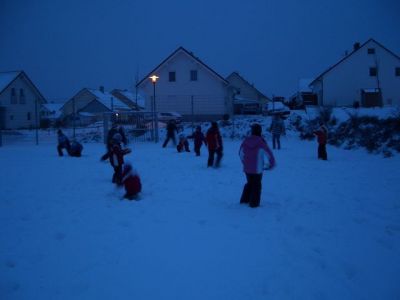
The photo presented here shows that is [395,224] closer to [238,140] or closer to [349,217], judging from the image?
[349,217]

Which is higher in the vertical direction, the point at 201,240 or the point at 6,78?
the point at 6,78

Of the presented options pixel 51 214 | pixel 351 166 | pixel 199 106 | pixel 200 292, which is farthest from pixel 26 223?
pixel 199 106

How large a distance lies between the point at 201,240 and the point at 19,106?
168 feet

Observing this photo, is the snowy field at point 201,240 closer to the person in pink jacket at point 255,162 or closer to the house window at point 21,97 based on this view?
the person in pink jacket at point 255,162

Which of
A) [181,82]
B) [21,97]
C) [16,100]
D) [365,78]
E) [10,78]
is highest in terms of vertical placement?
[10,78]

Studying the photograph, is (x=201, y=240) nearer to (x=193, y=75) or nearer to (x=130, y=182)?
(x=130, y=182)

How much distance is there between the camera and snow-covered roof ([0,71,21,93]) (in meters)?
49.2

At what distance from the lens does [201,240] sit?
5734 millimetres

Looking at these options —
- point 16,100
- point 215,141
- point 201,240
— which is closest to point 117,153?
point 215,141

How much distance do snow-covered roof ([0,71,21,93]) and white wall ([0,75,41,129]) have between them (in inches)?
16.6

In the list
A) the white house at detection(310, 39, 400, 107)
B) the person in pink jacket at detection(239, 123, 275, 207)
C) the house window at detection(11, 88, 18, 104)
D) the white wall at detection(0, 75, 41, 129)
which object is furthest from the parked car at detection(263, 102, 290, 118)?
the house window at detection(11, 88, 18, 104)

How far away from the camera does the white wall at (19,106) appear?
49562mm

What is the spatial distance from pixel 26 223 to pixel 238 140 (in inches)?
797

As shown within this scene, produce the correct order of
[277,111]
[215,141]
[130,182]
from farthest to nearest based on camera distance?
[277,111] → [215,141] → [130,182]
